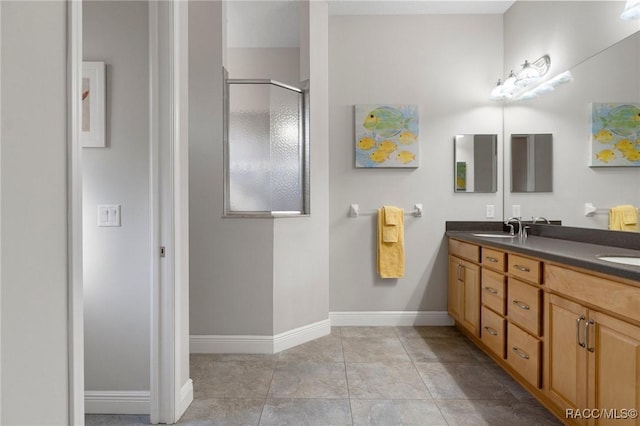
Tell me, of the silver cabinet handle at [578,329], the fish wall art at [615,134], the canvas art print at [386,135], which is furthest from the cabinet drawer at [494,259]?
the canvas art print at [386,135]

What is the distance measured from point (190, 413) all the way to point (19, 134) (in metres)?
1.71

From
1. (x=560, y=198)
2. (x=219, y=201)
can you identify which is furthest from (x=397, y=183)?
(x=219, y=201)

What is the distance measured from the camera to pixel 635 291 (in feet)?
4.57

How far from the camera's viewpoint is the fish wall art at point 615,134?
214 cm

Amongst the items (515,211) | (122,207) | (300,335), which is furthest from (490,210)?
(122,207)

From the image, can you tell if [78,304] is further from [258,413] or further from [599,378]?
[599,378]

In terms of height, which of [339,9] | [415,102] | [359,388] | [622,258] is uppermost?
[339,9]

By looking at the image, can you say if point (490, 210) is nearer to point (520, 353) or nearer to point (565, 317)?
point (520, 353)

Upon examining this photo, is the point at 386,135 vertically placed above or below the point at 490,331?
above

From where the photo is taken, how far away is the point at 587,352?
5.39ft

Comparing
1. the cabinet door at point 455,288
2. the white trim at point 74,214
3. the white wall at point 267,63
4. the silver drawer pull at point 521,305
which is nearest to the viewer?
the white trim at point 74,214

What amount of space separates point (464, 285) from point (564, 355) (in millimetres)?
1288

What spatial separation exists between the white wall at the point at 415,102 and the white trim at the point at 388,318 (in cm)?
38

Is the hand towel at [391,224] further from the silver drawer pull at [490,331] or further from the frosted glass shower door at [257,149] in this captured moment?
the silver drawer pull at [490,331]
